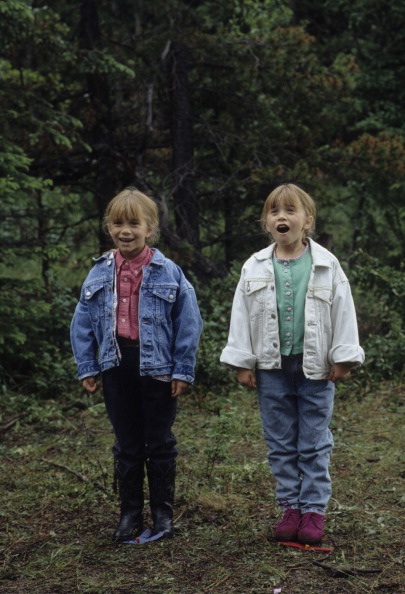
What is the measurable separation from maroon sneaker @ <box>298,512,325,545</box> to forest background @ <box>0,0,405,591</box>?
4528 mm

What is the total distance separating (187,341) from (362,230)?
10100 mm

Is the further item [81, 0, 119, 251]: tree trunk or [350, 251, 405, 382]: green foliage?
[81, 0, 119, 251]: tree trunk

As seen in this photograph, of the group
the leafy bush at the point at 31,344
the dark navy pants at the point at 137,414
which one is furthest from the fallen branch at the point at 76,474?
the leafy bush at the point at 31,344

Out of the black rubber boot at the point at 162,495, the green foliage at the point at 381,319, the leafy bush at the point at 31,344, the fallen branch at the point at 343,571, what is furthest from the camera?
the green foliage at the point at 381,319

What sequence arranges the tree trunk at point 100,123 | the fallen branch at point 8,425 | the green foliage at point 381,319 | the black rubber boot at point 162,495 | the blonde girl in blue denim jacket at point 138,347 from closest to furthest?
the blonde girl in blue denim jacket at point 138,347 < the black rubber boot at point 162,495 < the fallen branch at point 8,425 < the green foliage at point 381,319 < the tree trunk at point 100,123

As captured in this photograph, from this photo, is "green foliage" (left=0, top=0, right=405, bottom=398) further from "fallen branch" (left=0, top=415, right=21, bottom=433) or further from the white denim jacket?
the white denim jacket

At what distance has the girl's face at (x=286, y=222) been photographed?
438 centimetres

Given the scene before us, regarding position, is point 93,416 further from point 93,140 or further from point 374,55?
point 374,55

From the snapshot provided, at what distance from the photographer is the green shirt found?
4348 mm

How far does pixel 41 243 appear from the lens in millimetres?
10414

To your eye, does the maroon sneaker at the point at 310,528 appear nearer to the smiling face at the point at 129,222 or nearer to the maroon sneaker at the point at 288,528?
the maroon sneaker at the point at 288,528

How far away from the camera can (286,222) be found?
438 centimetres

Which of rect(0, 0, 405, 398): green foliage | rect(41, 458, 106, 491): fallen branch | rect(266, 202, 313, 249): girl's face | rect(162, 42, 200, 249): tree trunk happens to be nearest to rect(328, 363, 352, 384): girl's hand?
rect(266, 202, 313, 249): girl's face

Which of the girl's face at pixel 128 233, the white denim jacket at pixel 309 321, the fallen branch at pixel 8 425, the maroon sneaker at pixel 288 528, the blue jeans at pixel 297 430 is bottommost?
the fallen branch at pixel 8 425
